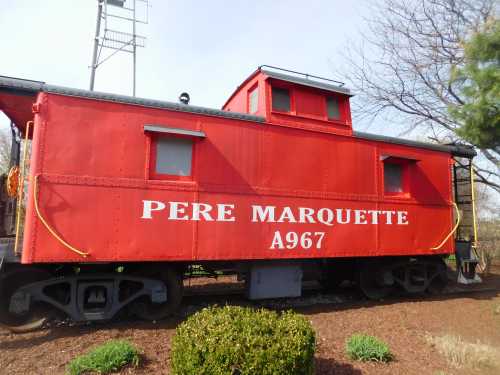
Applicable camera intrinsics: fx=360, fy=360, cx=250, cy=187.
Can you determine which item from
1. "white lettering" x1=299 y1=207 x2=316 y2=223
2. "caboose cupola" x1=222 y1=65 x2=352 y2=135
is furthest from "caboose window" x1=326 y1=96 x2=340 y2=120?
"white lettering" x1=299 y1=207 x2=316 y2=223

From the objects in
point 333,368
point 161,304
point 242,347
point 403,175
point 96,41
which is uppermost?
point 96,41

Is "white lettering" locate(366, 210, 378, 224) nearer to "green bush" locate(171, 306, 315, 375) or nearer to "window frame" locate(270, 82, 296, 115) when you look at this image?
"window frame" locate(270, 82, 296, 115)

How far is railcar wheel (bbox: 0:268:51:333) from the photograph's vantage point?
17.9 ft

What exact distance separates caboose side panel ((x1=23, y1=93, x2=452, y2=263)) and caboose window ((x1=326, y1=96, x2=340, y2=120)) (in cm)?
55

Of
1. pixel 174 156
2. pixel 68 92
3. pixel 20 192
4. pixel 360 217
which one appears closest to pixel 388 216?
pixel 360 217

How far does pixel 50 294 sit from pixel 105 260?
1185 millimetres

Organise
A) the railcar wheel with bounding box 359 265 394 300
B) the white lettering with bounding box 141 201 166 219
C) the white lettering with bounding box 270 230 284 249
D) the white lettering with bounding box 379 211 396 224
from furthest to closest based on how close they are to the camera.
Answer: the railcar wheel with bounding box 359 265 394 300, the white lettering with bounding box 379 211 396 224, the white lettering with bounding box 270 230 284 249, the white lettering with bounding box 141 201 166 219

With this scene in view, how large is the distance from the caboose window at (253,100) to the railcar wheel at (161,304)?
3.71m

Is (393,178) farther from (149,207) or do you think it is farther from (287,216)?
(149,207)

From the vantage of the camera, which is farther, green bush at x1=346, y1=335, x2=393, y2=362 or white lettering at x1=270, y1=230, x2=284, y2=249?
white lettering at x1=270, y1=230, x2=284, y2=249

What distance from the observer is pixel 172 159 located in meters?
6.11

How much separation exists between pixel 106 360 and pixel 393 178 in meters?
6.76

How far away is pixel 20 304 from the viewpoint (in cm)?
545

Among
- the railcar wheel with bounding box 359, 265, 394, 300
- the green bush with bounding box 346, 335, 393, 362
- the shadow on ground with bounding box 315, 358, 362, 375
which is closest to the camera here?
the shadow on ground with bounding box 315, 358, 362, 375
